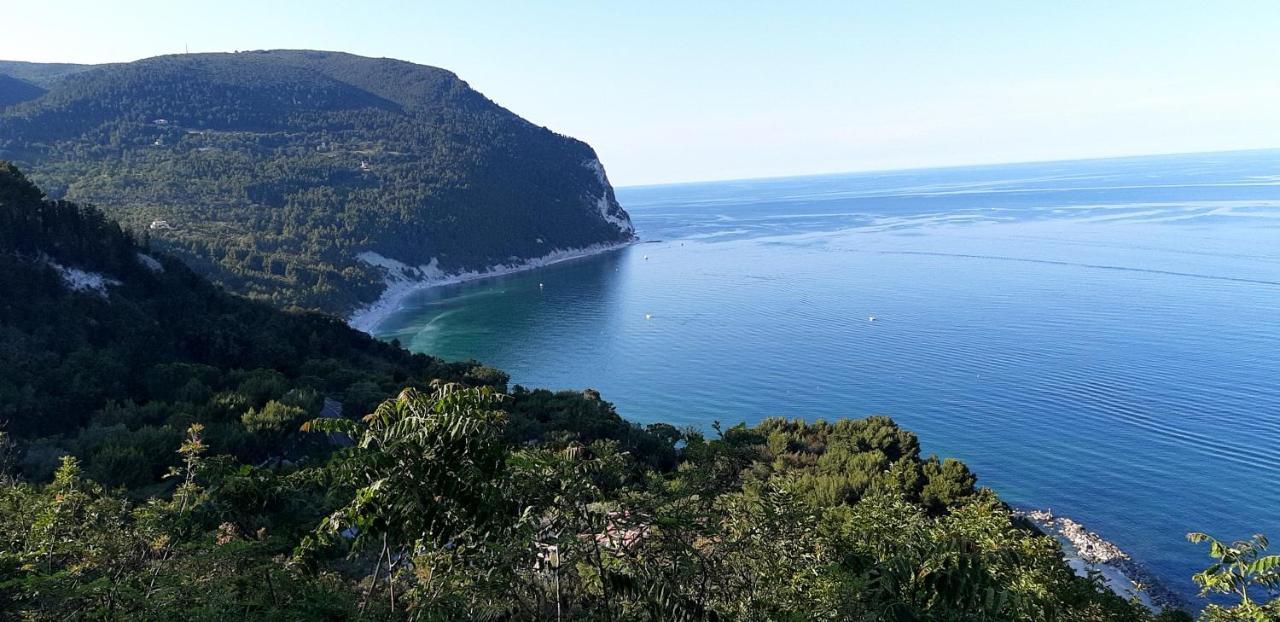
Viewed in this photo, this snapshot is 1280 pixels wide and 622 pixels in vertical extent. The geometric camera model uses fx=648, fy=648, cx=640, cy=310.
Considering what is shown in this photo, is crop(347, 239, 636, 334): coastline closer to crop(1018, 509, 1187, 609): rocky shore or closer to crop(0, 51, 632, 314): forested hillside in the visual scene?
crop(0, 51, 632, 314): forested hillside

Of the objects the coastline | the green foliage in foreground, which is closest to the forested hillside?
the coastline

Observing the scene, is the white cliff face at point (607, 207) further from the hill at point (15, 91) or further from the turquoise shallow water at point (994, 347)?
the hill at point (15, 91)

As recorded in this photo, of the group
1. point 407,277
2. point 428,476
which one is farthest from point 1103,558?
point 407,277

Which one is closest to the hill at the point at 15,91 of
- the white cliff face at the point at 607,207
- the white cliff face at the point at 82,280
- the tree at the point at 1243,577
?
the white cliff face at the point at 607,207

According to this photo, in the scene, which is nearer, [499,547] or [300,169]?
[499,547]

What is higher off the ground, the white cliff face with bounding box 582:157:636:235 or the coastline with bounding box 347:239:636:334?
the white cliff face with bounding box 582:157:636:235

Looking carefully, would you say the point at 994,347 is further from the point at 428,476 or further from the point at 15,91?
the point at 15,91
